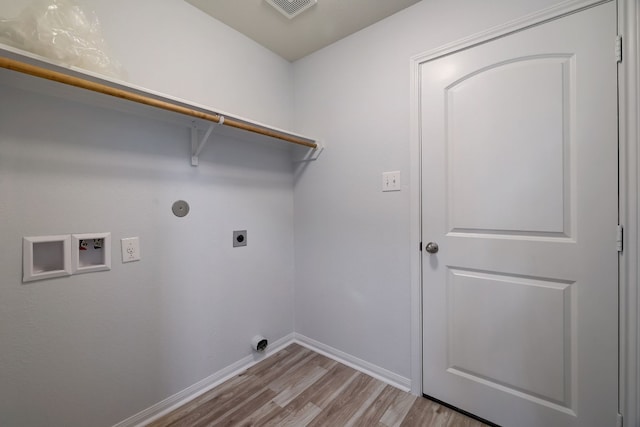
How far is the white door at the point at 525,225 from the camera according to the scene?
1094 millimetres

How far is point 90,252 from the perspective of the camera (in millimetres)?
Answer: 1242

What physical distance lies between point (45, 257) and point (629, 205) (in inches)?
95.6

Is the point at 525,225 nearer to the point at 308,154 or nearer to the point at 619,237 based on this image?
the point at 619,237

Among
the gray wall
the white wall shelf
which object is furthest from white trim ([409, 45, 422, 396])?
the gray wall

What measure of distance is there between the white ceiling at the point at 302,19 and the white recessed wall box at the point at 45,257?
1.47 metres

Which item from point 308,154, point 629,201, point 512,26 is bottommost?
point 629,201

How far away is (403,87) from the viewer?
160 cm

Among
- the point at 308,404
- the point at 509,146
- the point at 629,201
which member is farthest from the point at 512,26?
the point at 308,404

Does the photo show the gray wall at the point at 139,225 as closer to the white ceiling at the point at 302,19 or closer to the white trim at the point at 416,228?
the white ceiling at the point at 302,19

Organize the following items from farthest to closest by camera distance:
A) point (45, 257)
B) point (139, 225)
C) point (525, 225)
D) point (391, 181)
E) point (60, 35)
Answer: point (391, 181) → point (139, 225) → point (525, 225) → point (45, 257) → point (60, 35)

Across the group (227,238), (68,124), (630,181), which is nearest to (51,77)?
(68,124)

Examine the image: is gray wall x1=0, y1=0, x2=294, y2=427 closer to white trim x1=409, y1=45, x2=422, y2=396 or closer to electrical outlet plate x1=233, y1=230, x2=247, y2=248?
electrical outlet plate x1=233, y1=230, x2=247, y2=248

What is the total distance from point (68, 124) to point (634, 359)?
8.36 ft

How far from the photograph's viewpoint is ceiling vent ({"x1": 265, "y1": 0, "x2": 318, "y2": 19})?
150 cm
